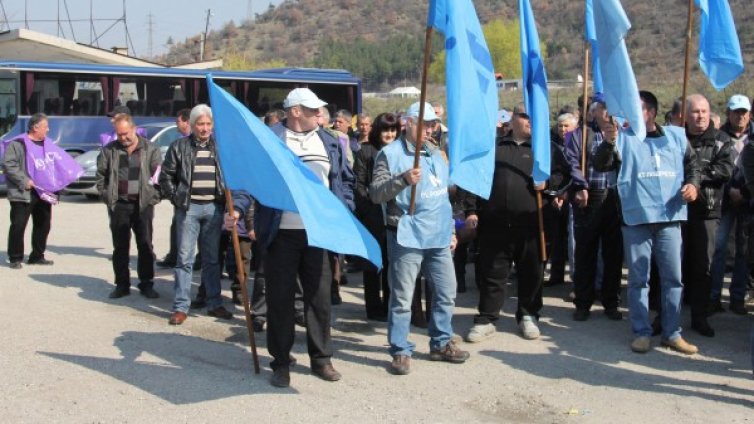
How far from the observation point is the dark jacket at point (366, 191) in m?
8.06

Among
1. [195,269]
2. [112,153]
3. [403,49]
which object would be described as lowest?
[195,269]

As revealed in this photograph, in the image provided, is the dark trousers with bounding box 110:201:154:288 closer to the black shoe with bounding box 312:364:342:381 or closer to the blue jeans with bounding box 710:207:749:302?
the black shoe with bounding box 312:364:342:381

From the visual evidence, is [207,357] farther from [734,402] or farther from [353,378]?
[734,402]

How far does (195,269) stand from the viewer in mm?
10555

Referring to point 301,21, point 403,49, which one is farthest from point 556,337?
point 301,21

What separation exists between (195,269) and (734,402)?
642cm

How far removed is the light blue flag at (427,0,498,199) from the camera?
616 cm

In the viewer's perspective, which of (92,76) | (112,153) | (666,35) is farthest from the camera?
(666,35)

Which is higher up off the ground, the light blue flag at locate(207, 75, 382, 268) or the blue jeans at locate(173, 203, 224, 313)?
the light blue flag at locate(207, 75, 382, 268)

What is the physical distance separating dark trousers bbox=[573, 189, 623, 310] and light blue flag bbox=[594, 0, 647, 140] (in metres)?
1.54

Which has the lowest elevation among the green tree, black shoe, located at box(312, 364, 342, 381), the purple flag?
black shoe, located at box(312, 364, 342, 381)

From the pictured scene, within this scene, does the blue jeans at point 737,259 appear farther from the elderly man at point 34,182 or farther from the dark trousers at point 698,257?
the elderly man at point 34,182

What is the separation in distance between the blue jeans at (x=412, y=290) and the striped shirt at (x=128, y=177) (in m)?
3.48

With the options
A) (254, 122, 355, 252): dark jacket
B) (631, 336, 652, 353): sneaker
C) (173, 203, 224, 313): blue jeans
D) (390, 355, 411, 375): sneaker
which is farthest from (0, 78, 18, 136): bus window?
(631, 336, 652, 353): sneaker
